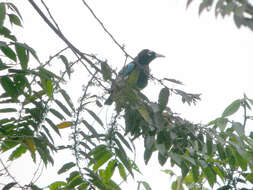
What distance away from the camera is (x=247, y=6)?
915mm

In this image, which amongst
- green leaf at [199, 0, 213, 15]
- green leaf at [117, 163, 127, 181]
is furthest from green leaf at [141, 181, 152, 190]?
green leaf at [199, 0, 213, 15]

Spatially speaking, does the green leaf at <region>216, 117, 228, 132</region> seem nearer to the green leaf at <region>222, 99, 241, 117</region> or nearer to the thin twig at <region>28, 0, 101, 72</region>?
the green leaf at <region>222, 99, 241, 117</region>

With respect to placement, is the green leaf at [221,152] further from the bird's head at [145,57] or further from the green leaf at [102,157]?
the bird's head at [145,57]

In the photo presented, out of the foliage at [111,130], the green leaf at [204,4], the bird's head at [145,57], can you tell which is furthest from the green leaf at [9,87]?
the bird's head at [145,57]

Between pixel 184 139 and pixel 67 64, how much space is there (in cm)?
94

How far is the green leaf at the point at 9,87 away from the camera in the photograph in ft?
8.32

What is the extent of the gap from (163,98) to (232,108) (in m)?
0.57

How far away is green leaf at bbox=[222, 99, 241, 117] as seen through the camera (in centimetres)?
266

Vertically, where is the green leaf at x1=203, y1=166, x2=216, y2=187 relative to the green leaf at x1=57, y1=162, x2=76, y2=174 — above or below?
above

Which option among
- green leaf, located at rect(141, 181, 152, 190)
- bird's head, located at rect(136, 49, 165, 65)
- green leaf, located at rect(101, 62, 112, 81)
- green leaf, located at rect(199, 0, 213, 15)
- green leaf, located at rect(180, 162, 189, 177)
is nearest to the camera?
green leaf, located at rect(199, 0, 213, 15)

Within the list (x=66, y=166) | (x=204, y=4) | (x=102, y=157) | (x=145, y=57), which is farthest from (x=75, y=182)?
(x=145, y=57)

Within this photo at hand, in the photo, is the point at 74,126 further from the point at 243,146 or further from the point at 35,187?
the point at 243,146

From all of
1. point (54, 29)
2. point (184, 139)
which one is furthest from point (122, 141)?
point (54, 29)

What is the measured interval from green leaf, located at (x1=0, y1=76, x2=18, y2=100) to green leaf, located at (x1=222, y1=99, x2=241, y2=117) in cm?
143
